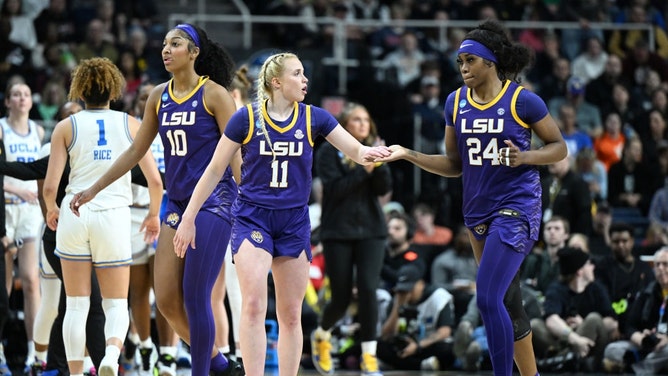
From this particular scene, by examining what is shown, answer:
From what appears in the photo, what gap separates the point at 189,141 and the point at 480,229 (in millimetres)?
1913

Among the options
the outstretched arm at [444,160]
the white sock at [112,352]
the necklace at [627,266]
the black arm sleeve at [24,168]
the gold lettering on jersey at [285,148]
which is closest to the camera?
the gold lettering on jersey at [285,148]

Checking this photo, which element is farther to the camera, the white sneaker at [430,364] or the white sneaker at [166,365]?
the white sneaker at [430,364]

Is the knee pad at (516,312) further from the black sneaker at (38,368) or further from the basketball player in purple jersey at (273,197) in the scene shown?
the black sneaker at (38,368)

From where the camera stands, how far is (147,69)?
16047 mm

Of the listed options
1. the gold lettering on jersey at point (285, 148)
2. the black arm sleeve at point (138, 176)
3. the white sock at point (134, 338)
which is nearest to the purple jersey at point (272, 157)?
the gold lettering on jersey at point (285, 148)

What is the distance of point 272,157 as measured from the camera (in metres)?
7.35

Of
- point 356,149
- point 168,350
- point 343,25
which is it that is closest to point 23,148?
point 168,350

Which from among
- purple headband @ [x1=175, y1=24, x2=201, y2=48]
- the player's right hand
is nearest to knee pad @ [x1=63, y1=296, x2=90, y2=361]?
the player's right hand

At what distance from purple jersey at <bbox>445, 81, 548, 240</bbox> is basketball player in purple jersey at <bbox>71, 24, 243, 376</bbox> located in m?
1.47

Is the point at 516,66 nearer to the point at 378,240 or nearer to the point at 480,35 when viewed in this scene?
the point at 480,35

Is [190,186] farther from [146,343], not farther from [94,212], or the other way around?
[146,343]

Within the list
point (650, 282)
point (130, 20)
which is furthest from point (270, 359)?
point (130, 20)

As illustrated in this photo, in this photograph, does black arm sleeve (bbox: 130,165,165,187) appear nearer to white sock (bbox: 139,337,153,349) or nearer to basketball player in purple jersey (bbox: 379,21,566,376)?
white sock (bbox: 139,337,153,349)

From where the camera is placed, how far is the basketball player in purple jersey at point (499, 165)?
7.29 metres
